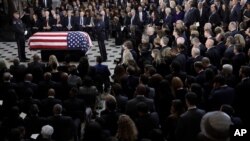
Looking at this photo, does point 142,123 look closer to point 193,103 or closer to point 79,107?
point 193,103

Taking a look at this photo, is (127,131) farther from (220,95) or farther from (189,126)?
(220,95)

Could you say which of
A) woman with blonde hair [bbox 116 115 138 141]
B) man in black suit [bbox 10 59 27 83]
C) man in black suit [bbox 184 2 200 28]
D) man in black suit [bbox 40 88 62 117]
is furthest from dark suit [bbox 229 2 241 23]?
woman with blonde hair [bbox 116 115 138 141]

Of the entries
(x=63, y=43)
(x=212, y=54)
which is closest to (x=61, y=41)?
(x=63, y=43)

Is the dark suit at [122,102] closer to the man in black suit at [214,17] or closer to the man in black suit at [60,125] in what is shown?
the man in black suit at [60,125]

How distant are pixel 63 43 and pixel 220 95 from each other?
806cm

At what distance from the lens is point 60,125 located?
6.53m

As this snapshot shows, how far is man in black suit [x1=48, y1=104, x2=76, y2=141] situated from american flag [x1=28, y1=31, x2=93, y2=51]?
7.28 m

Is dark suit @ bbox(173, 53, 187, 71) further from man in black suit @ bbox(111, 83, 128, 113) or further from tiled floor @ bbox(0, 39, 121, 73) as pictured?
tiled floor @ bbox(0, 39, 121, 73)

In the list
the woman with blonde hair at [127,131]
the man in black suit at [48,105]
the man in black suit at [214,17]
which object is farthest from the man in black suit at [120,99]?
the man in black suit at [214,17]

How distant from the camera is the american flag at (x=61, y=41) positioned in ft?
45.3

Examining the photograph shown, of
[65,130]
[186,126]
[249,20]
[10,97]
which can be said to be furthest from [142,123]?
[249,20]

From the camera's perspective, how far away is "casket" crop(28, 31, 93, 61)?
13.8 meters

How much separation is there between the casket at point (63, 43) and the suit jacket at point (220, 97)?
25.1 ft

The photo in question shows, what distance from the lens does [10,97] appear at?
24.4 feet
